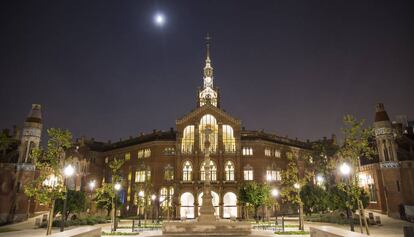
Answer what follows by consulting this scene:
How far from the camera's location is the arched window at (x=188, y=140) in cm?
6206

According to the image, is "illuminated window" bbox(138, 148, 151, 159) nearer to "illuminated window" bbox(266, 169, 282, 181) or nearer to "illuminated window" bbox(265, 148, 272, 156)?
"illuminated window" bbox(265, 148, 272, 156)

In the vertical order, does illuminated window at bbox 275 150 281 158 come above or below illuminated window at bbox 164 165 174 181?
above

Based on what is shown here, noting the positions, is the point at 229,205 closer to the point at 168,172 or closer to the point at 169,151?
the point at 168,172

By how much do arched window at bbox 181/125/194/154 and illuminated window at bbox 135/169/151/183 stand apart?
9.00 meters

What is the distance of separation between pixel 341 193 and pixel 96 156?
57.3 metres

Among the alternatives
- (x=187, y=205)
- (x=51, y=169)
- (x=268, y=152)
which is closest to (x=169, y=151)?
(x=187, y=205)

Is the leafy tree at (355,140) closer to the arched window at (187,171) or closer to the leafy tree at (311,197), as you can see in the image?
the leafy tree at (311,197)


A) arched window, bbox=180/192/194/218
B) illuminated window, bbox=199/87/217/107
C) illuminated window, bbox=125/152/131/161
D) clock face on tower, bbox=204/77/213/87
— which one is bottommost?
arched window, bbox=180/192/194/218

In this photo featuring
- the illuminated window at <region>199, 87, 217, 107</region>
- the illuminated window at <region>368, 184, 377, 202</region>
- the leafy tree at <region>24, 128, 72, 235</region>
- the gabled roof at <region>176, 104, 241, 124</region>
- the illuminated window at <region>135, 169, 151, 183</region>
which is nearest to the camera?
the leafy tree at <region>24, 128, 72, 235</region>

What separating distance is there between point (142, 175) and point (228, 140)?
2029 cm

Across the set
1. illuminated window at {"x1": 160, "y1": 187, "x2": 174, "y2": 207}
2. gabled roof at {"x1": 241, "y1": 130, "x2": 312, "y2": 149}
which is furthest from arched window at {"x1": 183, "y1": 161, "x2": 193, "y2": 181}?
gabled roof at {"x1": 241, "y1": 130, "x2": 312, "y2": 149}

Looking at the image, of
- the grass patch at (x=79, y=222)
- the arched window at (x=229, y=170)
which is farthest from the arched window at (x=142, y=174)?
the grass patch at (x=79, y=222)

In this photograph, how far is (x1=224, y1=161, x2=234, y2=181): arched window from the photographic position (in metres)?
60.7

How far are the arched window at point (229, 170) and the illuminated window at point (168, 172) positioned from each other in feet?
37.2
